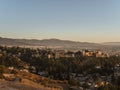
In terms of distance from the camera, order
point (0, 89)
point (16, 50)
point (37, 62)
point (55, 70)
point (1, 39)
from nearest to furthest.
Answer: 1. point (0, 89)
2. point (55, 70)
3. point (37, 62)
4. point (16, 50)
5. point (1, 39)

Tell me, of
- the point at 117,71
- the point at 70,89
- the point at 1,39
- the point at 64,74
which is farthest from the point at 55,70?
the point at 1,39

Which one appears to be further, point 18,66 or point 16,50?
point 16,50

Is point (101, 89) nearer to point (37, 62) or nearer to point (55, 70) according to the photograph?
point (55, 70)

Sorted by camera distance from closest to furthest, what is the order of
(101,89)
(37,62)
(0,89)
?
(0,89) < (101,89) < (37,62)

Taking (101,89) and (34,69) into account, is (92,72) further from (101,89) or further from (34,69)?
(101,89)

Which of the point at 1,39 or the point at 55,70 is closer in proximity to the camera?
the point at 55,70

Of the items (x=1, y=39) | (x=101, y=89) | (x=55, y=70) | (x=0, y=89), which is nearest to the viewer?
(x=0, y=89)

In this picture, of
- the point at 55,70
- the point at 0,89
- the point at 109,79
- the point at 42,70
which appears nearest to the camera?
the point at 0,89

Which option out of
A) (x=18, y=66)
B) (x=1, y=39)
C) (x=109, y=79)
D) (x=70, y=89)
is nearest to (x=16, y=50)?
(x=18, y=66)
